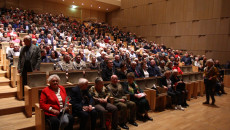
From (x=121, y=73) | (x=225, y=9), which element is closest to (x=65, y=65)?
(x=121, y=73)

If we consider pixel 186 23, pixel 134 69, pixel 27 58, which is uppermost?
pixel 186 23

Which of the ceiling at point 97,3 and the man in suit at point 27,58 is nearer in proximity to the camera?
the man in suit at point 27,58

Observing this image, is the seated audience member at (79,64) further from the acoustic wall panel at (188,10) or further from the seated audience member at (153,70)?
the acoustic wall panel at (188,10)

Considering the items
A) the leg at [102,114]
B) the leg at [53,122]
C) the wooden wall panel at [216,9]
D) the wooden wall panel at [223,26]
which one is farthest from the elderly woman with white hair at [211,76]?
the wooden wall panel at [216,9]

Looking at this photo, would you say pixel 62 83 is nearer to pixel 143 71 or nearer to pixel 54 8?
pixel 143 71

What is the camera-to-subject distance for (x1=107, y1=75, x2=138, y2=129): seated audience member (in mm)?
2070

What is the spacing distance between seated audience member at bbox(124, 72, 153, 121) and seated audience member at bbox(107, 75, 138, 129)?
120 mm

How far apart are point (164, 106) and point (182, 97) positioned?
1.25 ft

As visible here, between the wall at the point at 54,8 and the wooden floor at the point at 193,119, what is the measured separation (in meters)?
8.17

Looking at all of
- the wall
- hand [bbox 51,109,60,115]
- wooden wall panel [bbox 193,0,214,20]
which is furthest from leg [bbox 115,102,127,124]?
the wall

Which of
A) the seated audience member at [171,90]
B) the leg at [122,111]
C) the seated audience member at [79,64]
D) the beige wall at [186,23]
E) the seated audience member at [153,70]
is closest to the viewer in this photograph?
the leg at [122,111]

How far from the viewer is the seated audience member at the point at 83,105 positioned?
1.73 metres

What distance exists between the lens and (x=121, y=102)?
83.6 inches

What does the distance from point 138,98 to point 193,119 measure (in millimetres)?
835
